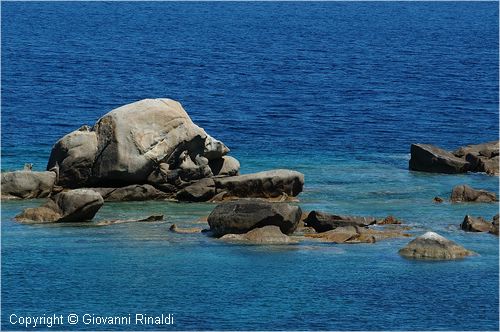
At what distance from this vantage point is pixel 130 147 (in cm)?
6188

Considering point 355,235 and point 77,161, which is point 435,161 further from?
point 77,161

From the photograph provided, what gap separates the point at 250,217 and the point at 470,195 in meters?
12.7

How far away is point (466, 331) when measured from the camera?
43.1 meters

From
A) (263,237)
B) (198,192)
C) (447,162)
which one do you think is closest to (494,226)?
(263,237)

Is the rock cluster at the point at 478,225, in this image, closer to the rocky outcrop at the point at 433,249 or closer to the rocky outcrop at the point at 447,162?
the rocky outcrop at the point at 433,249

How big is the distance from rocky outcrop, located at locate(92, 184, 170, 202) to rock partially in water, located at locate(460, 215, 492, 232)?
13752mm

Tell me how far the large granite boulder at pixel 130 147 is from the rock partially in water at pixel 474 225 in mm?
13138

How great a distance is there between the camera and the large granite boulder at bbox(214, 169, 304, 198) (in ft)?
201

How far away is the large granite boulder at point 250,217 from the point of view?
5359 cm

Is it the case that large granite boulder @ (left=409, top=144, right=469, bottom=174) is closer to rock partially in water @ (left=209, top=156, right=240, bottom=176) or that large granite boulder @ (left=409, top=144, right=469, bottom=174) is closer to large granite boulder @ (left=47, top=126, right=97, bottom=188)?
rock partially in water @ (left=209, top=156, right=240, bottom=176)

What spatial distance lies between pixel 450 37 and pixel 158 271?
143118 millimetres

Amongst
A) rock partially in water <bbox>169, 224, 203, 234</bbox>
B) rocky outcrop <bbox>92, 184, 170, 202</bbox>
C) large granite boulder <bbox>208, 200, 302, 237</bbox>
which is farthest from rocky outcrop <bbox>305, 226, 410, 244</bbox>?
rocky outcrop <bbox>92, 184, 170, 202</bbox>

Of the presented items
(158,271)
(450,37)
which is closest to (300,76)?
(450,37)

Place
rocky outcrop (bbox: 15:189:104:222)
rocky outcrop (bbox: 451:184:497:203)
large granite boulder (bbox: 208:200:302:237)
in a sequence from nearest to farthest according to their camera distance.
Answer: large granite boulder (bbox: 208:200:302:237) → rocky outcrop (bbox: 15:189:104:222) → rocky outcrop (bbox: 451:184:497:203)
